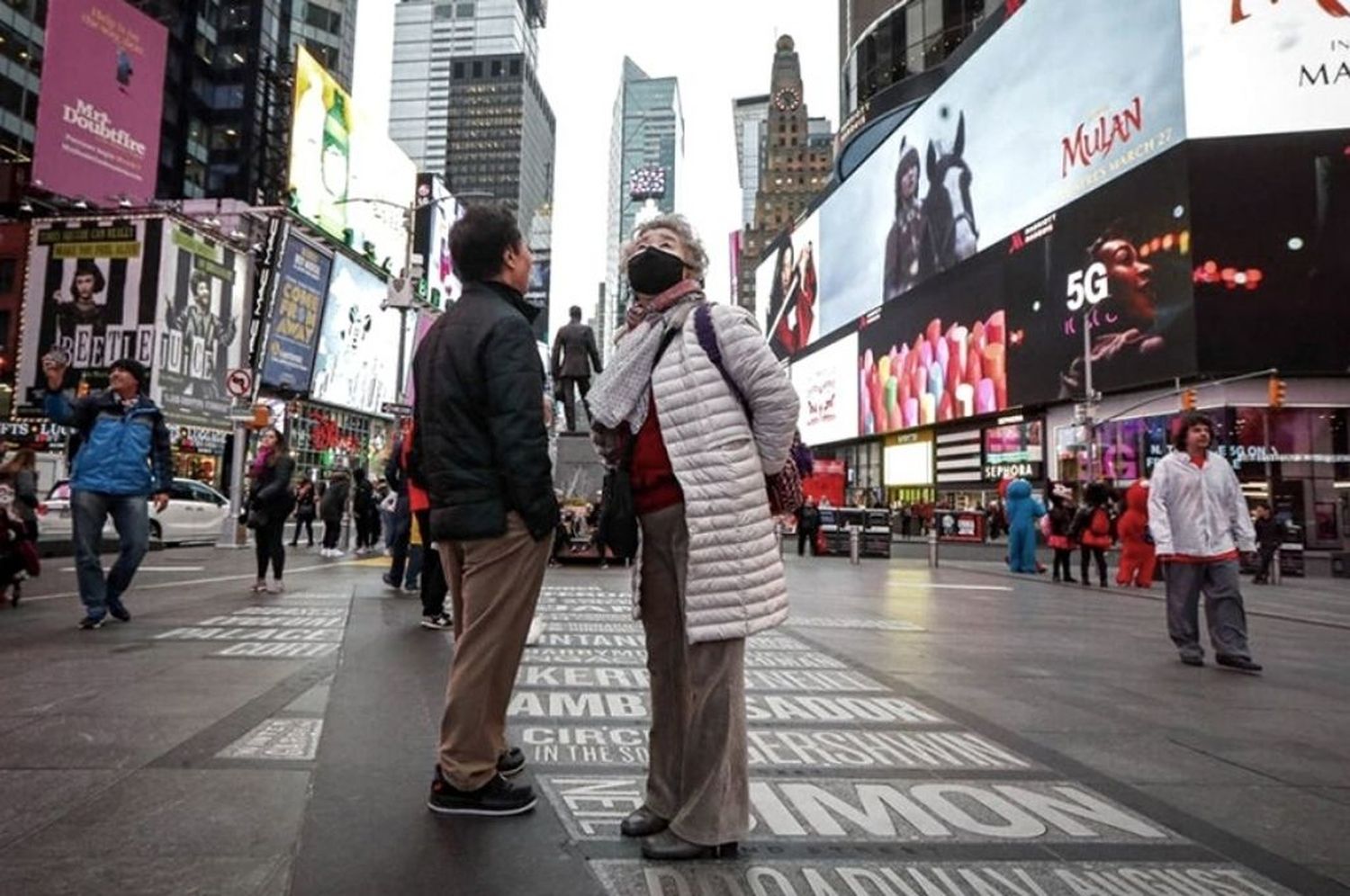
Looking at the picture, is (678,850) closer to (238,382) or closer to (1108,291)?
(238,382)

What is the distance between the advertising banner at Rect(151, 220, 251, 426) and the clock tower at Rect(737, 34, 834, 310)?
9848 centimetres

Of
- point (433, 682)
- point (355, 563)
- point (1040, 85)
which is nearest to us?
point (433, 682)

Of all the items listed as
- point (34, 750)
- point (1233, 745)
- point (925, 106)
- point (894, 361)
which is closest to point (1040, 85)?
point (925, 106)

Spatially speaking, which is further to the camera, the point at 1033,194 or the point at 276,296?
the point at 276,296

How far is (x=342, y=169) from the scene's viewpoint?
49031mm

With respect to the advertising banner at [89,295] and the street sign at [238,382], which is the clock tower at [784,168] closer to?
the advertising banner at [89,295]

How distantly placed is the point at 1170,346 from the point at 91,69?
126 feet

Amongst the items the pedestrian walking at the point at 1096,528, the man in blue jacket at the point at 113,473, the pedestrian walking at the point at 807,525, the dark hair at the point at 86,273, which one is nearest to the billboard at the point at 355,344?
the dark hair at the point at 86,273

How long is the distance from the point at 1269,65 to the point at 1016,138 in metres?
10.9

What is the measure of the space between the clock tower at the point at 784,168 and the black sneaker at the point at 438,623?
421 ft

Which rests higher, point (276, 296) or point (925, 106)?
point (925, 106)

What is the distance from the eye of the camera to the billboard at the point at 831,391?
188 ft

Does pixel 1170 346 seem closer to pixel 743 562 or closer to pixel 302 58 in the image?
pixel 743 562

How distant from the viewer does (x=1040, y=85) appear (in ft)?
119
